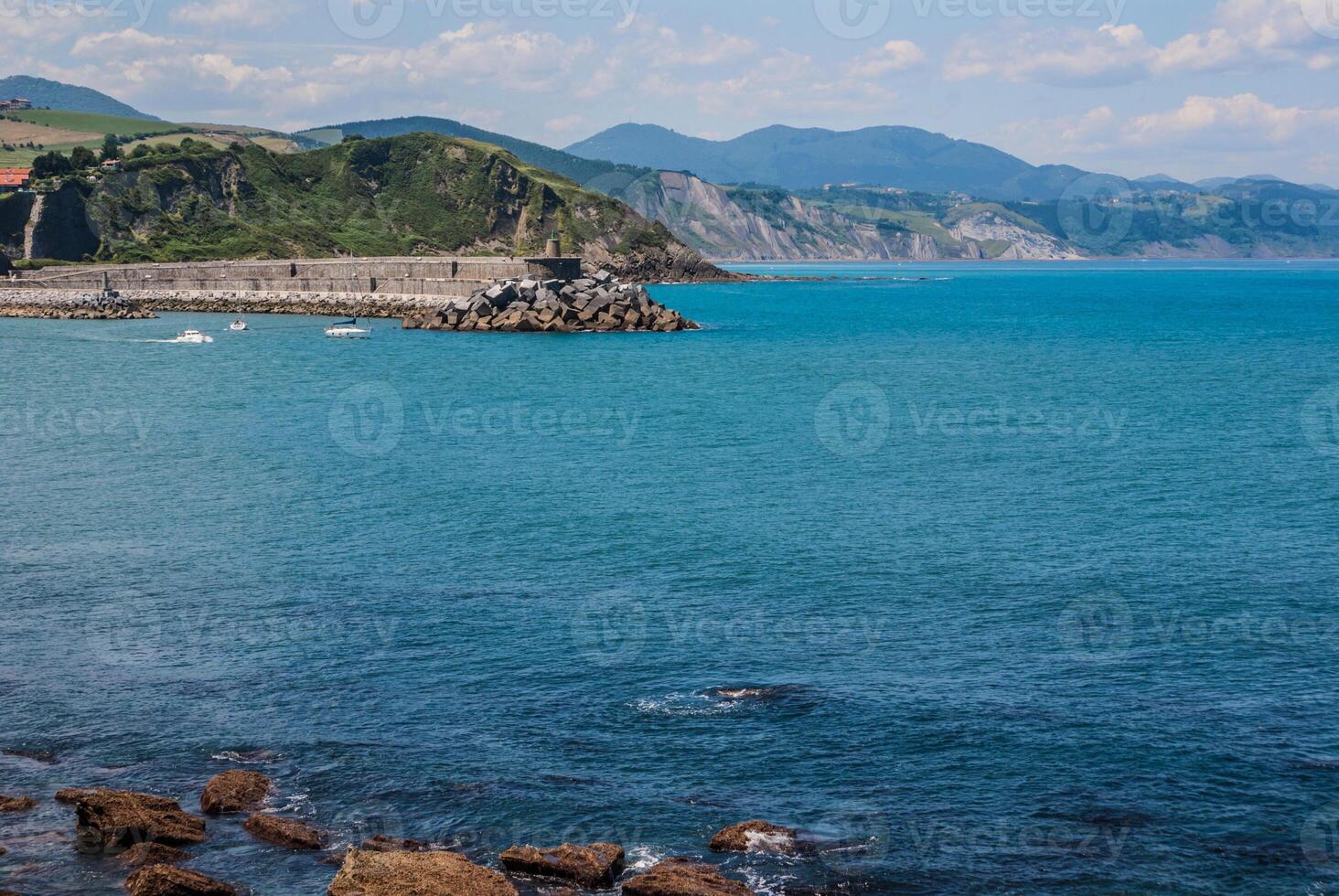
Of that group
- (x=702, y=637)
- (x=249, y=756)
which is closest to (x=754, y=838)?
(x=249, y=756)

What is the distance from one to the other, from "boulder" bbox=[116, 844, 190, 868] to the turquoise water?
282mm

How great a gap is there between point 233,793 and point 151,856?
1.89m

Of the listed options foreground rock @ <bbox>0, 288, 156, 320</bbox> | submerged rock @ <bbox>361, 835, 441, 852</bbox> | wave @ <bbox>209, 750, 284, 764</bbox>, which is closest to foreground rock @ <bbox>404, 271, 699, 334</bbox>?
foreground rock @ <bbox>0, 288, 156, 320</bbox>

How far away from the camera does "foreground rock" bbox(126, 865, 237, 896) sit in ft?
51.2

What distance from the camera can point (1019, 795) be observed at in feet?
61.2

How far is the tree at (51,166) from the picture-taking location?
170375 mm

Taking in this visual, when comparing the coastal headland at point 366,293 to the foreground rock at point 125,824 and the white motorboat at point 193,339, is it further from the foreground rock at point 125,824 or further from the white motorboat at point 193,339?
the foreground rock at point 125,824

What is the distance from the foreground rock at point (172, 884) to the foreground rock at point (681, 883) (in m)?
4.84

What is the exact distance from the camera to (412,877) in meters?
15.6

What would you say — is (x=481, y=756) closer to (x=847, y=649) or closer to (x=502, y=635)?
(x=502, y=635)

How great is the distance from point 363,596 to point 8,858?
11860 mm

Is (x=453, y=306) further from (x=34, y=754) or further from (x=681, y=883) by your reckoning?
(x=681, y=883)

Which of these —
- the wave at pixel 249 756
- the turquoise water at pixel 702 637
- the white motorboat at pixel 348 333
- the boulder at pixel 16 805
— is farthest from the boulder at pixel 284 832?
the white motorboat at pixel 348 333

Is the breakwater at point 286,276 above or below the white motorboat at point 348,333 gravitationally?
above
